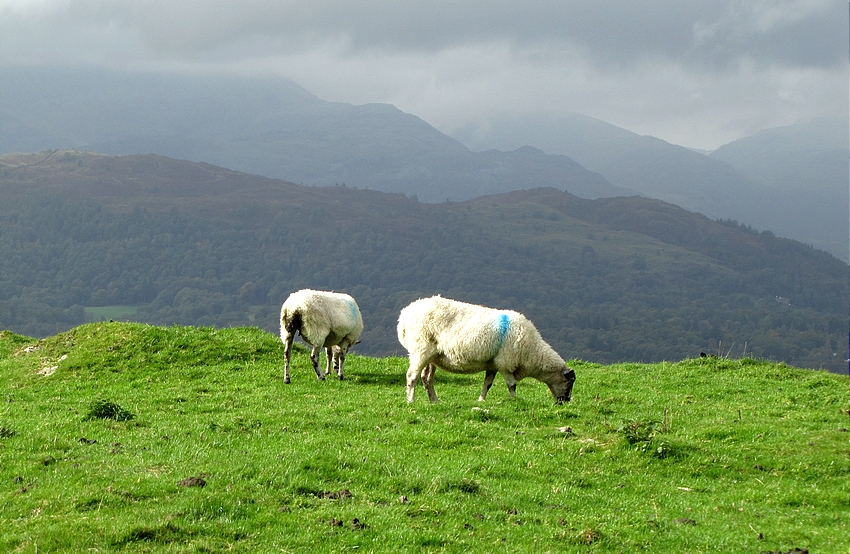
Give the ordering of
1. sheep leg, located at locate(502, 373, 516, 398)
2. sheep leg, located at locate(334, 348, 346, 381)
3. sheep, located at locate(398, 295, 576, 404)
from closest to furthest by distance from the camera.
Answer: sheep, located at locate(398, 295, 576, 404) → sheep leg, located at locate(502, 373, 516, 398) → sheep leg, located at locate(334, 348, 346, 381)

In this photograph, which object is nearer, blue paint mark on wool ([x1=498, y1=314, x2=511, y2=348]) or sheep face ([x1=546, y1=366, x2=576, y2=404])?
blue paint mark on wool ([x1=498, y1=314, x2=511, y2=348])

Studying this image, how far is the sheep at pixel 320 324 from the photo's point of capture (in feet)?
89.5

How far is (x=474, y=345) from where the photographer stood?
68.8ft

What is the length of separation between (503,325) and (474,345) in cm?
120

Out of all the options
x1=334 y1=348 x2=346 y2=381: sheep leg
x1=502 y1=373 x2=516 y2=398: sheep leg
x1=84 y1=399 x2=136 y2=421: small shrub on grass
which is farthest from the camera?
x1=334 y1=348 x2=346 y2=381: sheep leg

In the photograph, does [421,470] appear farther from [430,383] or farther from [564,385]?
[564,385]

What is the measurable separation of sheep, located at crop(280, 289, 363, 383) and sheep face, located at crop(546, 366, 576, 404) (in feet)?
28.1

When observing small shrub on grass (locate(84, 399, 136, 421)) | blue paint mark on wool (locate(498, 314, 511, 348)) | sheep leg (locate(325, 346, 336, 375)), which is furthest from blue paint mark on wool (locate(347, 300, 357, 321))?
small shrub on grass (locate(84, 399, 136, 421))

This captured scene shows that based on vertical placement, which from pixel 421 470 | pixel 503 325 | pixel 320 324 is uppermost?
pixel 503 325

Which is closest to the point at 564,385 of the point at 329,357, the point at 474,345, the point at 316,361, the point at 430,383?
the point at 474,345

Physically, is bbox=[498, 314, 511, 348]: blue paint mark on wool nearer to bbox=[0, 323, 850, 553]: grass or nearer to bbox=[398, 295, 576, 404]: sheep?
bbox=[398, 295, 576, 404]: sheep

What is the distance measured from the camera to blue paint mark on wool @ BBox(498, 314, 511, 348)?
2141 centimetres

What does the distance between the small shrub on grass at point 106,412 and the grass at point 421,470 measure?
35 millimetres

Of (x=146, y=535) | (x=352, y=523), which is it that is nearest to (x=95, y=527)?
(x=146, y=535)
